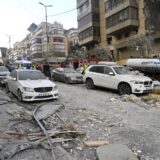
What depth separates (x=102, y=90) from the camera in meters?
18.5

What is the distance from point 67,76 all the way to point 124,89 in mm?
7792

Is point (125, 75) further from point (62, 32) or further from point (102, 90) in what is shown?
point (62, 32)

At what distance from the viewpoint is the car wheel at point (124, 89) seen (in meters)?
16.2

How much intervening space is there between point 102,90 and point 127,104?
538cm

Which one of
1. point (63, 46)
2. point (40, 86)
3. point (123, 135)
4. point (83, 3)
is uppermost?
point (83, 3)

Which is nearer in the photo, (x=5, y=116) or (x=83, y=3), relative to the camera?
(x=5, y=116)

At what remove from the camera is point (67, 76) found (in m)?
23.3

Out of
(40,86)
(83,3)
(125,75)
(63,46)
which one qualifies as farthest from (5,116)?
(63,46)

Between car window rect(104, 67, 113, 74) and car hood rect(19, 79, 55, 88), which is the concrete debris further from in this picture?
car window rect(104, 67, 113, 74)

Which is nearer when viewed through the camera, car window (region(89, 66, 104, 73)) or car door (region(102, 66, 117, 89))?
car door (region(102, 66, 117, 89))

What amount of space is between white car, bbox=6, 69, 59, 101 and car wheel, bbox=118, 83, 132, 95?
4197 millimetres

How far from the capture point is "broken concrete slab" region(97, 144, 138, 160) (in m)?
6.42

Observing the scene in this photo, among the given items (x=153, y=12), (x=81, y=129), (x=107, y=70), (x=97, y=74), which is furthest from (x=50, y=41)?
(x=81, y=129)

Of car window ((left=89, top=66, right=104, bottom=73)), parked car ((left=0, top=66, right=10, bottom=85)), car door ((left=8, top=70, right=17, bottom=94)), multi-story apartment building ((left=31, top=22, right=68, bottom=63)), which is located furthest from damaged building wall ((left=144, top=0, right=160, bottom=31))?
multi-story apartment building ((left=31, top=22, right=68, bottom=63))
